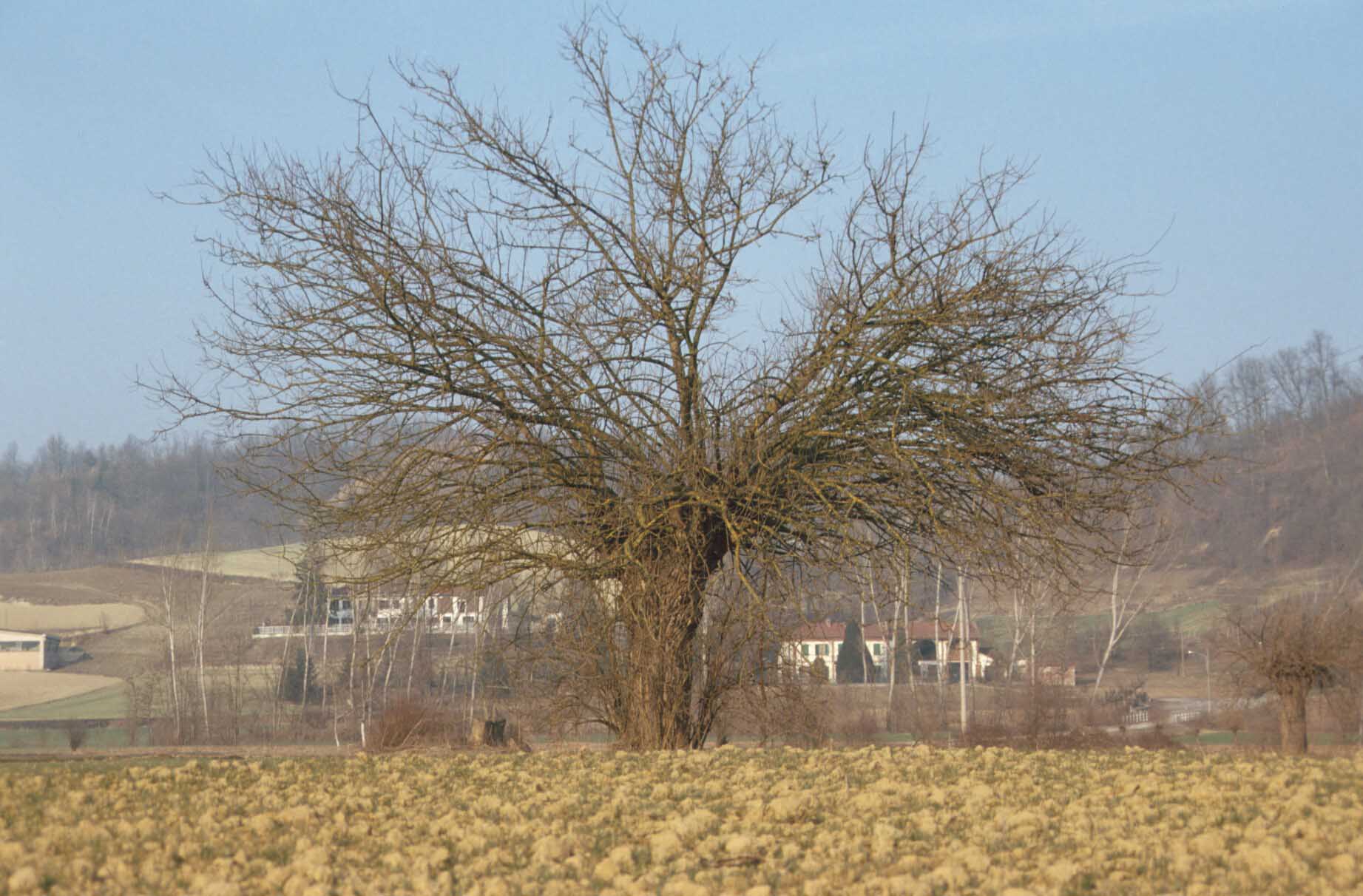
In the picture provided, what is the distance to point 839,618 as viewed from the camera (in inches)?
2339

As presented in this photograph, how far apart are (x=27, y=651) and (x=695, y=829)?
276 feet

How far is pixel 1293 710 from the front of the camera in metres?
30.9

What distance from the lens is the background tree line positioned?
107 m

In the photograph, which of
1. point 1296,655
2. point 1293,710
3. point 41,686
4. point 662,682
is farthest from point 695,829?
point 41,686

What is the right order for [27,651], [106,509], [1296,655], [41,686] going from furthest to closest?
[106,509] < [27,651] < [41,686] < [1296,655]

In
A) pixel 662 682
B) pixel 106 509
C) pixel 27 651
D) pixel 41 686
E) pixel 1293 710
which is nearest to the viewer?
pixel 662 682

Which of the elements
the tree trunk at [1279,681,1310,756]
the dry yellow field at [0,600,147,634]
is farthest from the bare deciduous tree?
the dry yellow field at [0,600,147,634]

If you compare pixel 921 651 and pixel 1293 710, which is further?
pixel 921 651

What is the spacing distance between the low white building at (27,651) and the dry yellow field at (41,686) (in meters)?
2.07

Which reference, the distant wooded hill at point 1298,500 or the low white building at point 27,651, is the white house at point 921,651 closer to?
the distant wooded hill at point 1298,500

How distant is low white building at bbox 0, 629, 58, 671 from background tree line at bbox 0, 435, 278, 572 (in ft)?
51.1

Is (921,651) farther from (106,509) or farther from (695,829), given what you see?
(106,509)

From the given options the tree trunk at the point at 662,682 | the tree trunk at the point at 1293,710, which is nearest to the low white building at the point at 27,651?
the tree trunk at the point at 1293,710

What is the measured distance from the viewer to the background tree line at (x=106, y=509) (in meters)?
107
